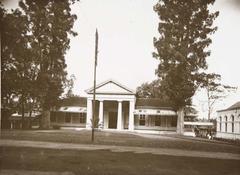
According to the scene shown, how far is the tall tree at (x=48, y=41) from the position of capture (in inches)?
1065

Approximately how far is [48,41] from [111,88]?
8.87 meters

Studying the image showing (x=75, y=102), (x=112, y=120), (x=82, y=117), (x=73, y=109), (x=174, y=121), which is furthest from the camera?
(x=75, y=102)

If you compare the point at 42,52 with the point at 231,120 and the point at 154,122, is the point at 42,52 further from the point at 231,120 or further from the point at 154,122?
the point at 231,120

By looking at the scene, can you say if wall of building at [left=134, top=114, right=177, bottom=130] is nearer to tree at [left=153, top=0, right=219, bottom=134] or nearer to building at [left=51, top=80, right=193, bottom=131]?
building at [left=51, top=80, right=193, bottom=131]

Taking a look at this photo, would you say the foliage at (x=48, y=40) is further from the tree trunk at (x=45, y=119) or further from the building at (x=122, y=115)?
the building at (x=122, y=115)

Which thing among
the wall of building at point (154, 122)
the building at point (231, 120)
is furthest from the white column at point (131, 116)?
the building at point (231, 120)

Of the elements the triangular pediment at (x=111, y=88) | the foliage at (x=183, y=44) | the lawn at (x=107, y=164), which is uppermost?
the foliage at (x=183, y=44)

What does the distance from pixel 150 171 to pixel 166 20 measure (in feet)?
70.9

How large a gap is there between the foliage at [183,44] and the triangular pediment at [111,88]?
258 inches

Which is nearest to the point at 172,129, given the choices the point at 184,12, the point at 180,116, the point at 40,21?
the point at 180,116

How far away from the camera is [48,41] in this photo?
27.7 m

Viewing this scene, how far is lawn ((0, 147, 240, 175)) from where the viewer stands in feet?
26.5

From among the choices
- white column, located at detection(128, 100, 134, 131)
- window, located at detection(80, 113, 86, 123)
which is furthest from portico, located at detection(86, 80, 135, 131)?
window, located at detection(80, 113, 86, 123)

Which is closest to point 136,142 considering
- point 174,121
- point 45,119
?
point 45,119
